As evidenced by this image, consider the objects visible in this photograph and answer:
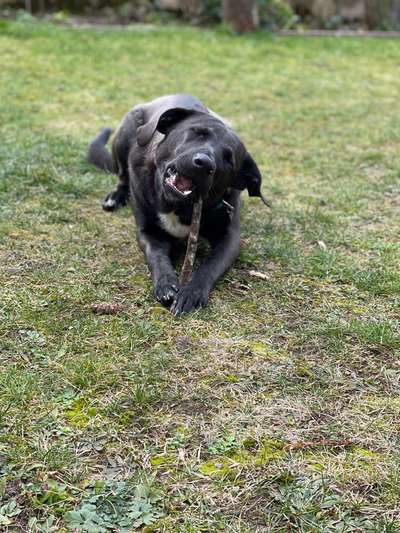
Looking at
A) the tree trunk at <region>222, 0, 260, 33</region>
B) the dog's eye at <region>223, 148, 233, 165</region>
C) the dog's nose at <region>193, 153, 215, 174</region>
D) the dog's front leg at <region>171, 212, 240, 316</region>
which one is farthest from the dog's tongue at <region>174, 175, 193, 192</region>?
the tree trunk at <region>222, 0, 260, 33</region>

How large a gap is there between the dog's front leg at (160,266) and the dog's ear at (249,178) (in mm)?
534

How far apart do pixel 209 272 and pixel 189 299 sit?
0.29 m

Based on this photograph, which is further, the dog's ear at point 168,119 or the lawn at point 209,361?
the dog's ear at point 168,119

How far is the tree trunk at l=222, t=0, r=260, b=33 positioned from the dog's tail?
21.6 feet

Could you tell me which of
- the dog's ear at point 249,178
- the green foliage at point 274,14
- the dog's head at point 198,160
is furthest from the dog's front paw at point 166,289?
the green foliage at point 274,14

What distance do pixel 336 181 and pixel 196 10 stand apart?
7.62 meters

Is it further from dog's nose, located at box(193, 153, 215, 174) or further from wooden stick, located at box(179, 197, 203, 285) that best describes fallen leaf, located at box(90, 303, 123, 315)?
dog's nose, located at box(193, 153, 215, 174)

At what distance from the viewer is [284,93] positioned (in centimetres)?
823

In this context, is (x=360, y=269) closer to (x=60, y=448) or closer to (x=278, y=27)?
(x=60, y=448)

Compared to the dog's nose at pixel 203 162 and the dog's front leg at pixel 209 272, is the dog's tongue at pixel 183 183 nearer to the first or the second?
the dog's nose at pixel 203 162

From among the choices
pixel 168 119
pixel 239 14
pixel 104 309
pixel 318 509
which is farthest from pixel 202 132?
pixel 239 14

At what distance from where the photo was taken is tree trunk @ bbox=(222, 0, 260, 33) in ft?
36.9

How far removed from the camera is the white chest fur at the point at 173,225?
387cm

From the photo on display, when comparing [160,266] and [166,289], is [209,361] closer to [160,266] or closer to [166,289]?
[166,289]
